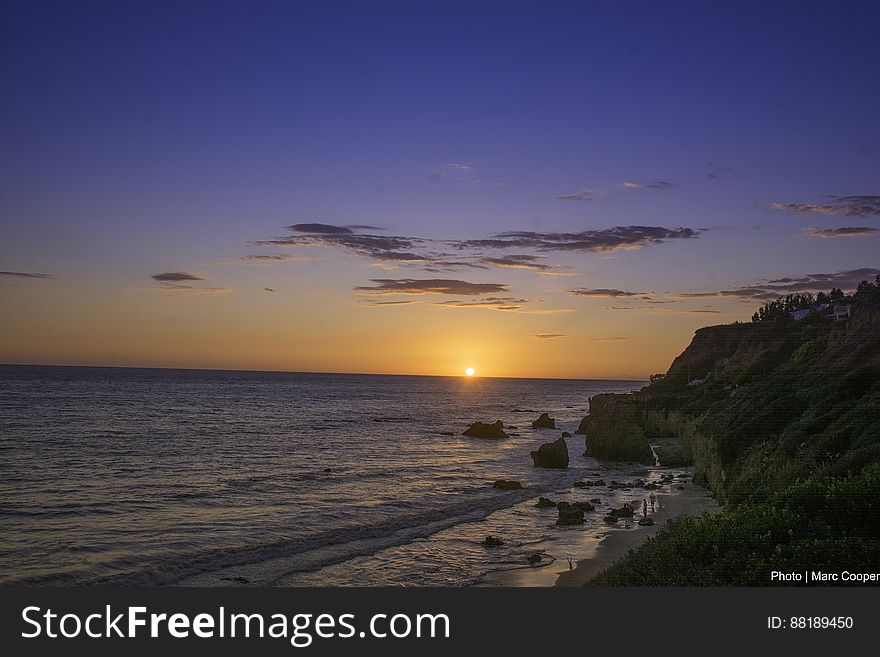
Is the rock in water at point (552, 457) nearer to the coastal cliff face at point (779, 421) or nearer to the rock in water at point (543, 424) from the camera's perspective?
the coastal cliff face at point (779, 421)

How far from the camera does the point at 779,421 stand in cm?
2908

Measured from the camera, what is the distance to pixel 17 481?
120ft

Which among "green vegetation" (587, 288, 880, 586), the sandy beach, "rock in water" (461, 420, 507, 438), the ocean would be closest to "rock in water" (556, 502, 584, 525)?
the ocean

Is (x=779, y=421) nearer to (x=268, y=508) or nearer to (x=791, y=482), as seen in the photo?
(x=791, y=482)

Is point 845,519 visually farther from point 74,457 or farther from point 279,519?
point 74,457

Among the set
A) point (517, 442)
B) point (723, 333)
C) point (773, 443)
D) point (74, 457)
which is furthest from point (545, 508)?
point (723, 333)

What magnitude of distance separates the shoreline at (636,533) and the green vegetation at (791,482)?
3.44 feet

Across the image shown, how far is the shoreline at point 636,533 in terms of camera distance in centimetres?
2050

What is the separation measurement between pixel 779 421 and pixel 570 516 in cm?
993

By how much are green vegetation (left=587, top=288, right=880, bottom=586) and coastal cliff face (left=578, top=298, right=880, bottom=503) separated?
75 mm

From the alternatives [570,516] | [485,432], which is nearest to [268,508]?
[570,516]

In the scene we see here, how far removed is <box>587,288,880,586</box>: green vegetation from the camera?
12469 millimetres

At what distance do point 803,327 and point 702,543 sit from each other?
6761 centimetres

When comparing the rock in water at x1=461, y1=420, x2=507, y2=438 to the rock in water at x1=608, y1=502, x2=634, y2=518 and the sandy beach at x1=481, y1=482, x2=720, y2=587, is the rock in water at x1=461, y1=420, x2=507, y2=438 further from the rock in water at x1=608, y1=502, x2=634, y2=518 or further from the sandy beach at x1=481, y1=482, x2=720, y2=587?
the rock in water at x1=608, y1=502, x2=634, y2=518
